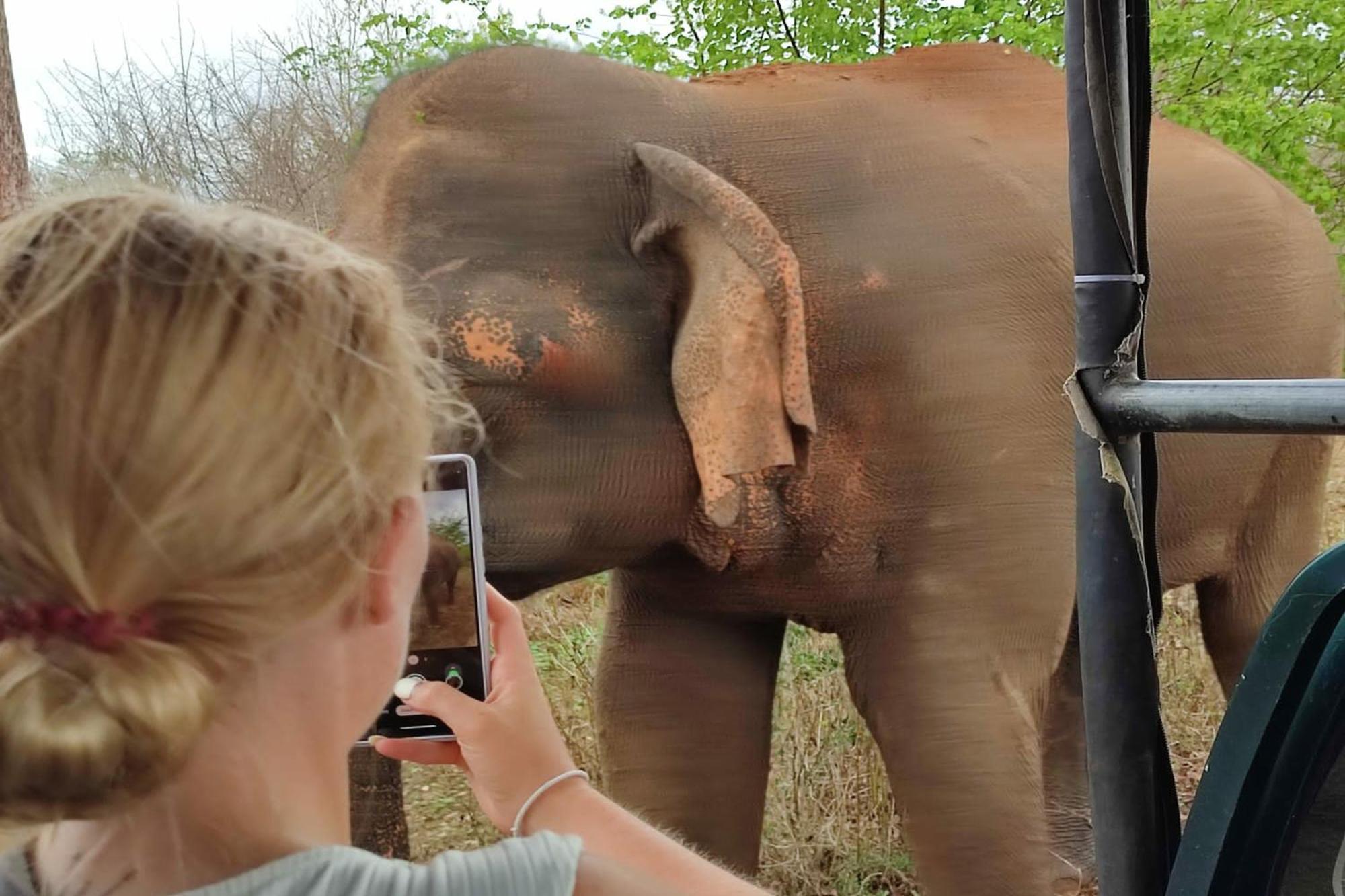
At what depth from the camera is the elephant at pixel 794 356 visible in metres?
1.28

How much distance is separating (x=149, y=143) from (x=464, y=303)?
0.34 meters

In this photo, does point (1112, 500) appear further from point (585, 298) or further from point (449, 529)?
point (585, 298)

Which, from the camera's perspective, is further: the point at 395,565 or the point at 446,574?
the point at 446,574

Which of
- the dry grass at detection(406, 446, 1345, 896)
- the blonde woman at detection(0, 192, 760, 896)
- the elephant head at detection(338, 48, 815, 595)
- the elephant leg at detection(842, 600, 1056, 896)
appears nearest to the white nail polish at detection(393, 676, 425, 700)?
the blonde woman at detection(0, 192, 760, 896)

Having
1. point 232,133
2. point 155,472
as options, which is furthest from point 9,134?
point 155,472

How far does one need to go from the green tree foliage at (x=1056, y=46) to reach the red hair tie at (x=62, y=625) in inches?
43.7

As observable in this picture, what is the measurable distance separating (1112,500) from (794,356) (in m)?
0.54

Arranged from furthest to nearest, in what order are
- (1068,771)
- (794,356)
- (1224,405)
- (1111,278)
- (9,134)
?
1. (1068,771)
2. (9,134)
3. (794,356)
4. (1111,278)
5. (1224,405)

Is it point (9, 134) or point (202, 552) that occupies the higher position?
point (9, 134)

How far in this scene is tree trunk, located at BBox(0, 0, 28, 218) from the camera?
1516 mm

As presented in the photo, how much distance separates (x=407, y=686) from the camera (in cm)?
60

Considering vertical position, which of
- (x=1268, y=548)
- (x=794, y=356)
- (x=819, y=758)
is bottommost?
(x=819, y=758)

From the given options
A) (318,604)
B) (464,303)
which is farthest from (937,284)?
(318,604)

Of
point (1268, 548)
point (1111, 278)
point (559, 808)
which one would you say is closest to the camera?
point (559, 808)
